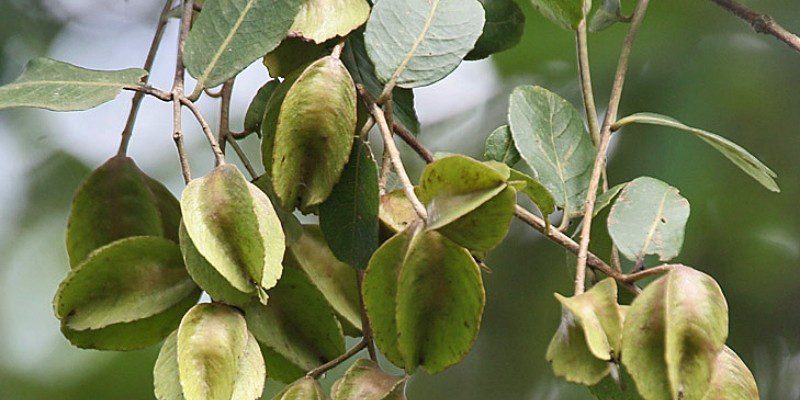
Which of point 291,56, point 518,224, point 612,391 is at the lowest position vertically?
point 518,224

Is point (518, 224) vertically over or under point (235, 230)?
under

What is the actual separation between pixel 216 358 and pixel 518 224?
0.78 m

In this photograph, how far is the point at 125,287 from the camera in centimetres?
42

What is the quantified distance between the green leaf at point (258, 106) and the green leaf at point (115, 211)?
54 millimetres

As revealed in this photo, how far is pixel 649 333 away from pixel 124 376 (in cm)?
81

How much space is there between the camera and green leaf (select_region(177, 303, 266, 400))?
356mm

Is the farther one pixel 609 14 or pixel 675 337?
pixel 609 14

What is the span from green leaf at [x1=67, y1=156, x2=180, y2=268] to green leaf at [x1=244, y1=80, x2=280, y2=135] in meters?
0.05

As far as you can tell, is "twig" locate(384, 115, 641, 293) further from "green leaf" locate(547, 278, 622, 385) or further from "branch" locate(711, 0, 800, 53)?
"branch" locate(711, 0, 800, 53)

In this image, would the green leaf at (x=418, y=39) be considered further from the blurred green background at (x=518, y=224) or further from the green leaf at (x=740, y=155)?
the blurred green background at (x=518, y=224)

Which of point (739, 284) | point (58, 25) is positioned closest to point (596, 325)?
point (739, 284)

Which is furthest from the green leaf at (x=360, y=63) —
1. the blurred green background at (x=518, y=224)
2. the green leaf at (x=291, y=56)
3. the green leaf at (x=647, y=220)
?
the blurred green background at (x=518, y=224)

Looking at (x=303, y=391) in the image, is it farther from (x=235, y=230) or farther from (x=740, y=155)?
(x=740, y=155)

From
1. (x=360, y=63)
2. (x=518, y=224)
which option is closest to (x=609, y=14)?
(x=360, y=63)
